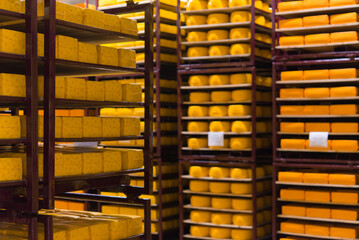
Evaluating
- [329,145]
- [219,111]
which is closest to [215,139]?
[219,111]

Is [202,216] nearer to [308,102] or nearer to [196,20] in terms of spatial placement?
[308,102]

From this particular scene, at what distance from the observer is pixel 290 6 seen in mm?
8148

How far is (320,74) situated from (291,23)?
33.9 inches

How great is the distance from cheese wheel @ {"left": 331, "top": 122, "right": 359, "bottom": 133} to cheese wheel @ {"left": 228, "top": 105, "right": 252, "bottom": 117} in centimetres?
133

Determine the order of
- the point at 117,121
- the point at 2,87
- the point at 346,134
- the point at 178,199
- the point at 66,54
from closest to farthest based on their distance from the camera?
Answer: the point at 2,87, the point at 66,54, the point at 117,121, the point at 346,134, the point at 178,199

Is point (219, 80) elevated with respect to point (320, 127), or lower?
elevated

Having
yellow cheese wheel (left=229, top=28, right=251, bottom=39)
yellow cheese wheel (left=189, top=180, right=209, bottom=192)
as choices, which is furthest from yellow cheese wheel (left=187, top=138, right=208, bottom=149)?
yellow cheese wheel (left=229, top=28, right=251, bottom=39)

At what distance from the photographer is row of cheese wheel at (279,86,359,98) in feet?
25.2

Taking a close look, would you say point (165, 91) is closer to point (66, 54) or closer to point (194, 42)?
point (194, 42)

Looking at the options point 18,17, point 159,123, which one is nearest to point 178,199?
point 159,123

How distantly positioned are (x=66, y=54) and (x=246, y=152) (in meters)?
4.51

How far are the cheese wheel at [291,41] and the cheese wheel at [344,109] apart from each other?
3.37ft

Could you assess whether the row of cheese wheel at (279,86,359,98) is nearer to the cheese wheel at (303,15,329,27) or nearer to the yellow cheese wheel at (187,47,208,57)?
the cheese wheel at (303,15,329,27)

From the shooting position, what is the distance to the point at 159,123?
9.07m
